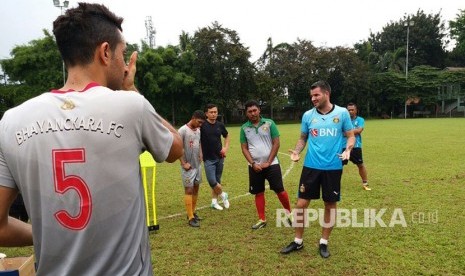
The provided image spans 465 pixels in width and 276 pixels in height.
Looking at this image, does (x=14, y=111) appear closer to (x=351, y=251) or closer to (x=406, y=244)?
(x=351, y=251)

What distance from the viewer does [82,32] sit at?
126 centimetres

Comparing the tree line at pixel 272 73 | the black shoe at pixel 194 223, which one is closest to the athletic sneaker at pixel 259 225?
the black shoe at pixel 194 223

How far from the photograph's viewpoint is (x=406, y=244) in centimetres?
468

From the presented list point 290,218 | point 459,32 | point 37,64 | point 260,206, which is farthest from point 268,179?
point 459,32

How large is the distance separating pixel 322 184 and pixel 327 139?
22.8 inches

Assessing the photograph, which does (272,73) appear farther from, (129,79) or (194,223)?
(129,79)

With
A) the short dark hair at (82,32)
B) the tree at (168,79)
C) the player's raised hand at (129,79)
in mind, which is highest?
the tree at (168,79)

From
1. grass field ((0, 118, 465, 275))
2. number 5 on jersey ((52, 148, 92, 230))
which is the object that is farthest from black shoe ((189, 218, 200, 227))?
number 5 on jersey ((52, 148, 92, 230))

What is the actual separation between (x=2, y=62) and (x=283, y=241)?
40.3m

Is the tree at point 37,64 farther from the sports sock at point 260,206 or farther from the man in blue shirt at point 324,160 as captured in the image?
the man in blue shirt at point 324,160

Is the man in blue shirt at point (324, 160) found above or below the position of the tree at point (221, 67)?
below

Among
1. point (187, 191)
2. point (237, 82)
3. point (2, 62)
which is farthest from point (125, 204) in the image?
point (2, 62)

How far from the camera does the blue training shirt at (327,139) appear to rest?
15.2ft

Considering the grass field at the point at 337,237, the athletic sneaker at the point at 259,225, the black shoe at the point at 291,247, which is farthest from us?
the athletic sneaker at the point at 259,225
